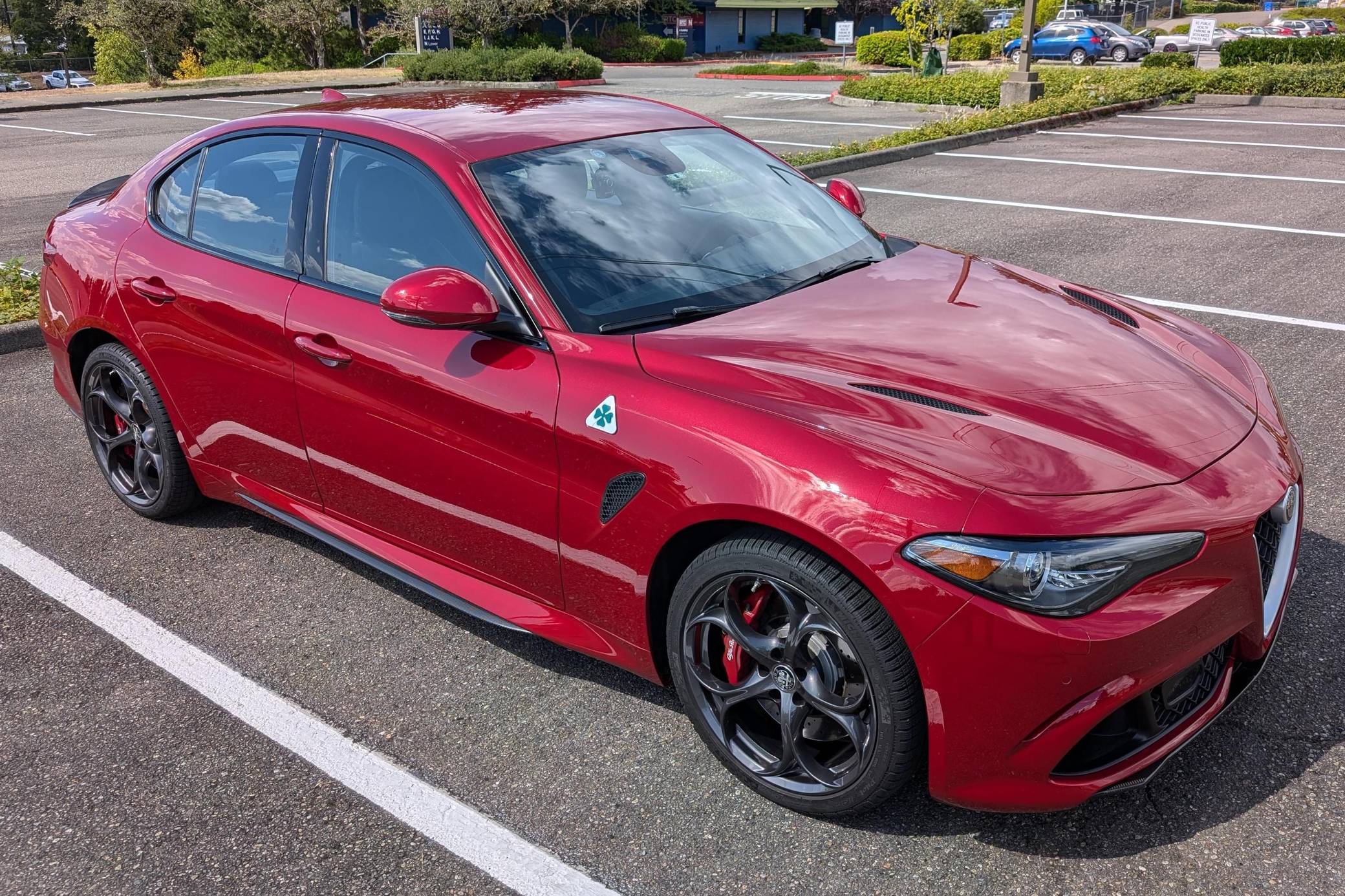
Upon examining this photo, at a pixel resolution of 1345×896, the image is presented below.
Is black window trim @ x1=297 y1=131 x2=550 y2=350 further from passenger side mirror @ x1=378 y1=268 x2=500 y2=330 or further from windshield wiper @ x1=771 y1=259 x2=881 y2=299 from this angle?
windshield wiper @ x1=771 y1=259 x2=881 y2=299

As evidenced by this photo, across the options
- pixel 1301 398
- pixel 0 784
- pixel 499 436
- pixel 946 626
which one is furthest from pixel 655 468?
pixel 1301 398

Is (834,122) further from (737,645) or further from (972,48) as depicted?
(972,48)

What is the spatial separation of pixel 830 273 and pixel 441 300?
1.32m

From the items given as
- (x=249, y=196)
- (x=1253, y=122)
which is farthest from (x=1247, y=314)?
(x=1253, y=122)

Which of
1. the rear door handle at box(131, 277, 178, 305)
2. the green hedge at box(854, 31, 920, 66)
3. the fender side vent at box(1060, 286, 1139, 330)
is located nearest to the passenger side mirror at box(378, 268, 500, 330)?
the rear door handle at box(131, 277, 178, 305)

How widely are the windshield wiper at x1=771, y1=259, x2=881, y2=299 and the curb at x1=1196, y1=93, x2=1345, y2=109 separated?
61.6 ft

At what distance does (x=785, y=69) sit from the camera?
113ft

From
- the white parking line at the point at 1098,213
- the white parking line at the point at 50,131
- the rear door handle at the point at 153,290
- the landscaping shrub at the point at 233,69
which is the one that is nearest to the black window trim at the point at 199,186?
the rear door handle at the point at 153,290

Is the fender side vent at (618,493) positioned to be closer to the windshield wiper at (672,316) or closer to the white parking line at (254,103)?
the windshield wiper at (672,316)

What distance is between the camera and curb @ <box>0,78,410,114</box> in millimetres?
27109

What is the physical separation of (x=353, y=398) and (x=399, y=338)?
28cm

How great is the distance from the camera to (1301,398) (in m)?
5.36

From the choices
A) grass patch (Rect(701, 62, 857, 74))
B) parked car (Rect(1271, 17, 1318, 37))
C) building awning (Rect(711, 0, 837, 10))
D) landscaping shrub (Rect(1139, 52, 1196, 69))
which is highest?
building awning (Rect(711, 0, 837, 10))

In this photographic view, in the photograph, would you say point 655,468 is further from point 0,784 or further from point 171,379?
point 171,379
